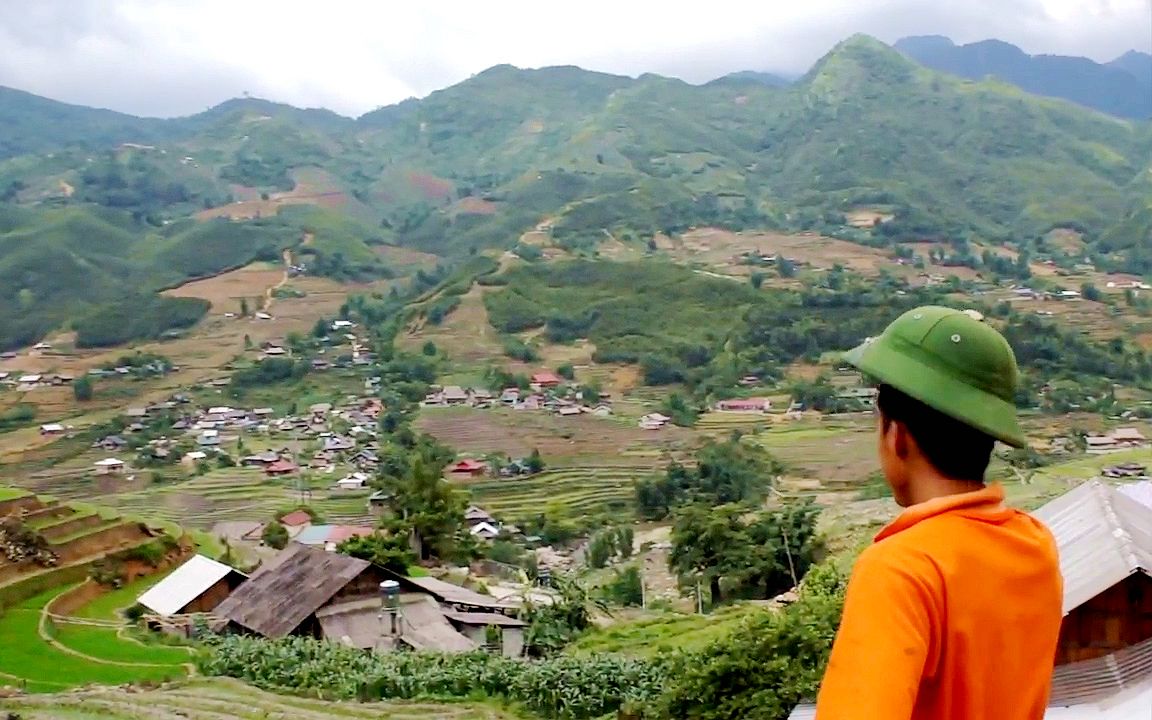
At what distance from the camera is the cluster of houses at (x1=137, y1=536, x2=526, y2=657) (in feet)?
54.0

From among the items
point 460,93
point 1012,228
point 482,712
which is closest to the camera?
point 482,712

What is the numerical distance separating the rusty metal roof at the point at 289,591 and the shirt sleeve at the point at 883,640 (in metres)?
15.9

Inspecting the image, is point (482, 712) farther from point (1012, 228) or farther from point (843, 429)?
point (1012, 228)

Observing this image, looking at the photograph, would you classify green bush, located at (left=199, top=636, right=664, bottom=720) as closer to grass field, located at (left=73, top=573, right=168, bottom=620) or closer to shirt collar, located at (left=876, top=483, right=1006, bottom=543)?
grass field, located at (left=73, top=573, right=168, bottom=620)

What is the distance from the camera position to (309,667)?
13.8m

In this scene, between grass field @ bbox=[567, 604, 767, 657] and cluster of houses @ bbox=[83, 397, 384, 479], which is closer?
grass field @ bbox=[567, 604, 767, 657]

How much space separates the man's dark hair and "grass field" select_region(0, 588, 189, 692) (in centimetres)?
1441

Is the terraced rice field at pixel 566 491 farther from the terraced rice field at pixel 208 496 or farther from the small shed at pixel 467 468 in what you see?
the terraced rice field at pixel 208 496

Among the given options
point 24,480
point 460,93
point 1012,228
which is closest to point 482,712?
point 24,480

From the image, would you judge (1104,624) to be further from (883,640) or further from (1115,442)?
(1115,442)

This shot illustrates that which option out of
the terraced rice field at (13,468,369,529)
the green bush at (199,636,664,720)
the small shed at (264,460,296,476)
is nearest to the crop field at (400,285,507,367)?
the small shed at (264,460,296,476)

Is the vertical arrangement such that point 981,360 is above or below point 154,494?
above

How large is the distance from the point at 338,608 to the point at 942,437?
54.3 ft

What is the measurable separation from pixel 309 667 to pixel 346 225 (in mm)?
84587
